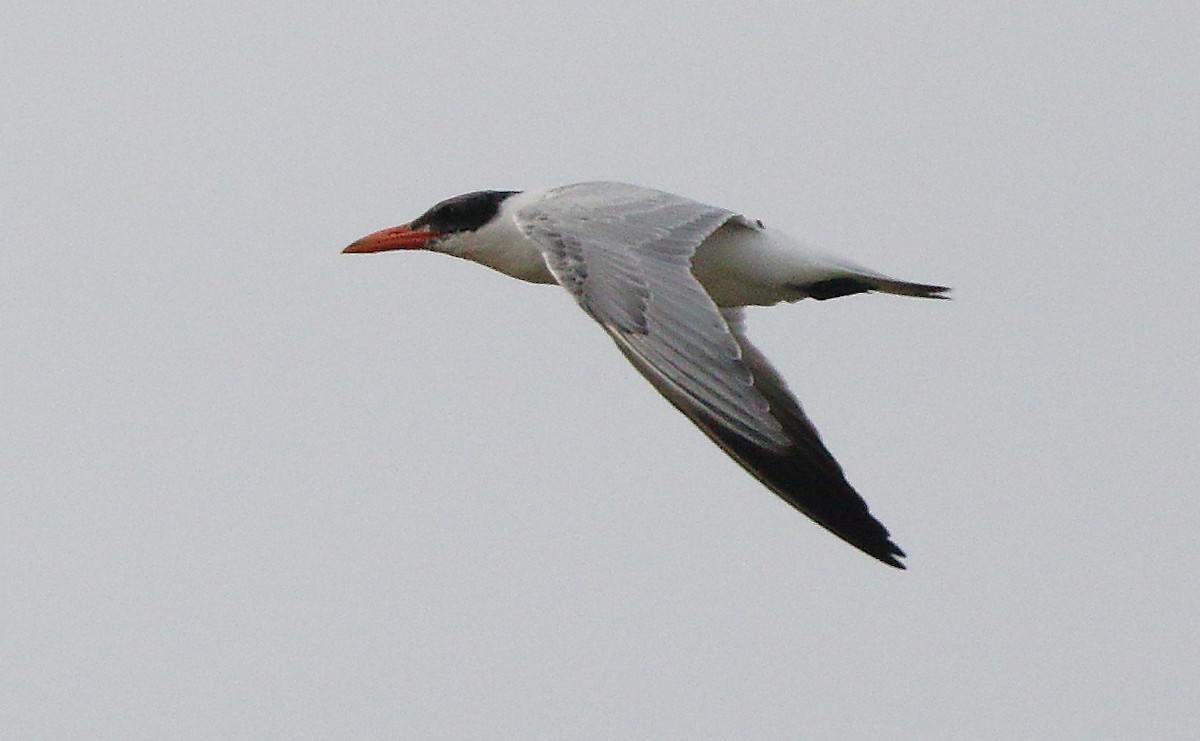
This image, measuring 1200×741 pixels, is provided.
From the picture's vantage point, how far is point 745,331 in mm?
16922

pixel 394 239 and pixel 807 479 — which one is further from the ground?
pixel 394 239

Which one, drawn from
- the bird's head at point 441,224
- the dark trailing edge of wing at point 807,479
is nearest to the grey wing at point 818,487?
the dark trailing edge of wing at point 807,479

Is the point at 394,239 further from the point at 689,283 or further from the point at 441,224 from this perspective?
the point at 689,283

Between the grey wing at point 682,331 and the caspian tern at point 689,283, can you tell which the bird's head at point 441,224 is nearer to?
the caspian tern at point 689,283

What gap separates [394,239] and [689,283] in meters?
3.94

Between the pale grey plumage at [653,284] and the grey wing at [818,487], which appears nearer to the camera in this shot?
the pale grey plumage at [653,284]

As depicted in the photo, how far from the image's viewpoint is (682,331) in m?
13.3

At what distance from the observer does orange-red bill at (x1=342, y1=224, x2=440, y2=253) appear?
1719 centimetres

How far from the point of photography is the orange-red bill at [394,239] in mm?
17188

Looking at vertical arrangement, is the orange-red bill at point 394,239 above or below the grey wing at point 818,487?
above

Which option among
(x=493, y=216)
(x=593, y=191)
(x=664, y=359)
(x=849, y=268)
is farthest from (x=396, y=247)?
(x=664, y=359)

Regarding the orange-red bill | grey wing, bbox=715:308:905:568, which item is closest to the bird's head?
the orange-red bill

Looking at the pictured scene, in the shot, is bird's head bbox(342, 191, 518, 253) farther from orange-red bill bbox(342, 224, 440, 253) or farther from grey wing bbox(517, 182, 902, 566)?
grey wing bbox(517, 182, 902, 566)

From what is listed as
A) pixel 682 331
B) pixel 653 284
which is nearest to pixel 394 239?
pixel 653 284
